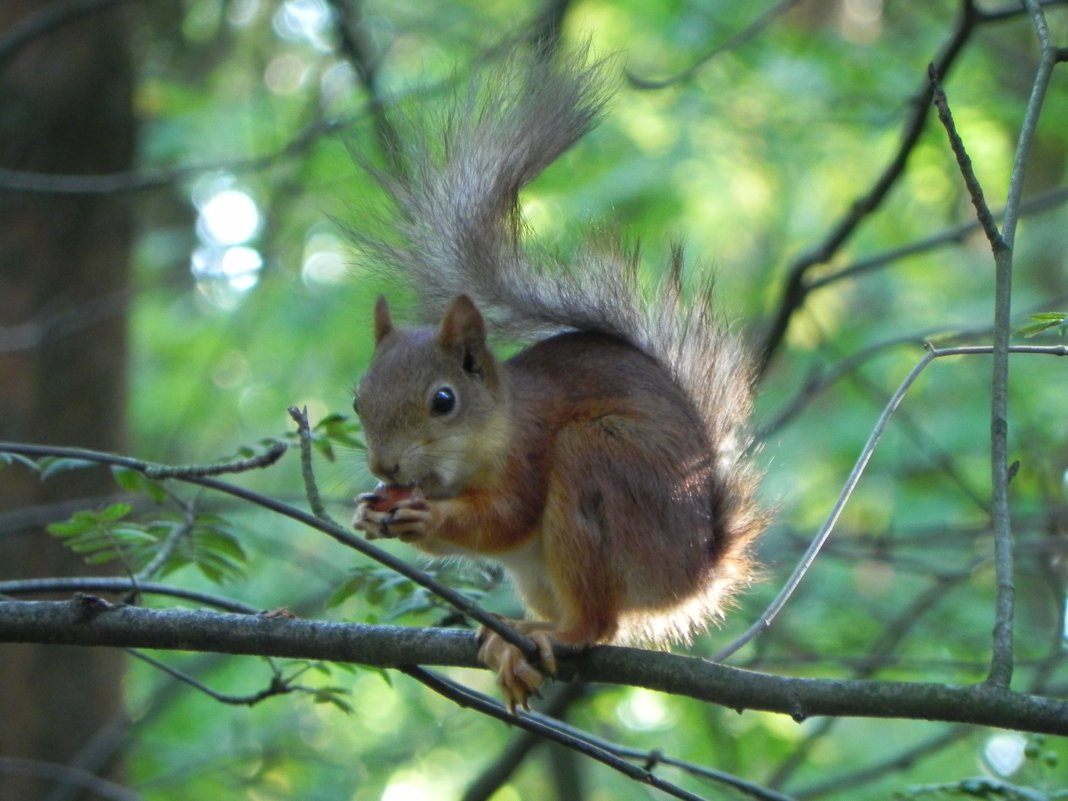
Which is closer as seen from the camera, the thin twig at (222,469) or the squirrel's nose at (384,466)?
the thin twig at (222,469)

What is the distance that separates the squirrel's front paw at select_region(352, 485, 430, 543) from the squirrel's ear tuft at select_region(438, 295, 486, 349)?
440mm

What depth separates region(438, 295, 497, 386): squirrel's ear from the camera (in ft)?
8.86

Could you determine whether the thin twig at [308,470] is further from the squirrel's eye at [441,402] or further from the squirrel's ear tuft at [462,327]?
the squirrel's ear tuft at [462,327]

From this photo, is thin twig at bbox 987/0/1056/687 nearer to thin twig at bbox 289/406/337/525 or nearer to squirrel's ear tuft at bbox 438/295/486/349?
thin twig at bbox 289/406/337/525

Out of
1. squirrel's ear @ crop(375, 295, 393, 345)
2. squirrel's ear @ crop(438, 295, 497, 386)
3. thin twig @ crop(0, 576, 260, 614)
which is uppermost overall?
squirrel's ear @ crop(375, 295, 393, 345)

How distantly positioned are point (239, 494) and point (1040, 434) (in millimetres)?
3767

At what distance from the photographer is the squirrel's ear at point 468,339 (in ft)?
8.86

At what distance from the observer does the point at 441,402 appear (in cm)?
260

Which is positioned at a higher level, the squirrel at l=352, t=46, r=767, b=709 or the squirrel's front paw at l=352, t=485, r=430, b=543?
the squirrel at l=352, t=46, r=767, b=709

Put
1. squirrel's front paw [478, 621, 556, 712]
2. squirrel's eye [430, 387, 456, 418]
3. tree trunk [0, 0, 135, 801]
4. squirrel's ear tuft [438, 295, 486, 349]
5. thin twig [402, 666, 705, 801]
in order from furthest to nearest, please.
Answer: tree trunk [0, 0, 135, 801], squirrel's ear tuft [438, 295, 486, 349], squirrel's eye [430, 387, 456, 418], squirrel's front paw [478, 621, 556, 712], thin twig [402, 666, 705, 801]

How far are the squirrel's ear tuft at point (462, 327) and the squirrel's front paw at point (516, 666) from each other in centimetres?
67

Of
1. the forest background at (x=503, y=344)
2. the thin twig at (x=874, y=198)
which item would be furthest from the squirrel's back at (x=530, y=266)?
the thin twig at (x=874, y=198)

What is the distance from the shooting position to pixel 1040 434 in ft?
15.3

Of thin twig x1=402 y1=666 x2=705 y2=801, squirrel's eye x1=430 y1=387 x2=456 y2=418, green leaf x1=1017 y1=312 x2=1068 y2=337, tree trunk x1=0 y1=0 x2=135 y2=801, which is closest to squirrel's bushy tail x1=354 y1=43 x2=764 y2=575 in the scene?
squirrel's eye x1=430 y1=387 x2=456 y2=418
